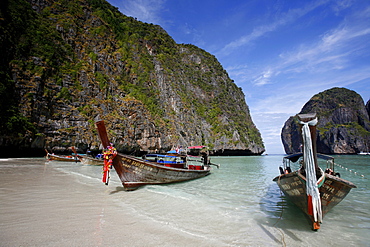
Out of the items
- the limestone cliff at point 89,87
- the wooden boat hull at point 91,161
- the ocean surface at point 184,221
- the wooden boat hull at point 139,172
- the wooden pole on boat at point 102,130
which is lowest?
the wooden boat hull at point 91,161

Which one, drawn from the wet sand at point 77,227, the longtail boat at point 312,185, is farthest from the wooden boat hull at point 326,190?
the wet sand at point 77,227

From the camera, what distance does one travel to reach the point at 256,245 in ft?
13.6

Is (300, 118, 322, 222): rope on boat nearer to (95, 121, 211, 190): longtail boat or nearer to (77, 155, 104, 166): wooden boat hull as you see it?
(95, 121, 211, 190): longtail boat

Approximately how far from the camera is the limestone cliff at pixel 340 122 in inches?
3903

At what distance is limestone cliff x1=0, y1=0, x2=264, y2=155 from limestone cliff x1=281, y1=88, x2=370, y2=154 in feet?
201

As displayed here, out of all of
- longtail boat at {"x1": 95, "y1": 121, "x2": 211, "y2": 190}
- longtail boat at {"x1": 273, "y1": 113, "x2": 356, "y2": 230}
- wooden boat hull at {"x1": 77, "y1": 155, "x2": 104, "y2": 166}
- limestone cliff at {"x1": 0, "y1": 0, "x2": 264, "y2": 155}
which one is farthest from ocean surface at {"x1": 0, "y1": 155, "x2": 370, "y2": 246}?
limestone cliff at {"x1": 0, "y1": 0, "x2": 264, "y2": 155}

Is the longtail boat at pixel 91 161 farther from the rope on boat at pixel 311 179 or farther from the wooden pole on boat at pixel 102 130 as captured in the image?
the rope on boat at pixel 311 179

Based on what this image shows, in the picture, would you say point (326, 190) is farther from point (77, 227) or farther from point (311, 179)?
point (77, 227)

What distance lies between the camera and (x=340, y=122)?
374 feet

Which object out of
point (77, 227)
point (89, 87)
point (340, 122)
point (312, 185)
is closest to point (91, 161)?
point (77, 227)

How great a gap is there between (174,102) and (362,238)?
60250mm

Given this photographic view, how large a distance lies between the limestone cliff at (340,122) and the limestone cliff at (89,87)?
201 ft

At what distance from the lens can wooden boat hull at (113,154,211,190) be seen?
30.1 feet

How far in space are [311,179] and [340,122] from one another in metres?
143
